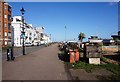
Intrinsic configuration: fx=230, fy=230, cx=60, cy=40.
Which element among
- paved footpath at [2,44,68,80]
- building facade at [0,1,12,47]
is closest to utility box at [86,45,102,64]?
paved footpath at [2,44,68,80]

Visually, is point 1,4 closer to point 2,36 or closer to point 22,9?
point 2,36

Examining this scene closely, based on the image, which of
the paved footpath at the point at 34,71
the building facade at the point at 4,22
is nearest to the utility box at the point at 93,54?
the paved footpath at the point at 34,71

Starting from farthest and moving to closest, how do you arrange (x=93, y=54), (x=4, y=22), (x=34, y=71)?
(x=4, y=22)
(x=93, y=54)
(x=34, y=71)

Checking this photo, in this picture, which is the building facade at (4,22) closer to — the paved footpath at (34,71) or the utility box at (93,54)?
the paved footpath at (34,71)

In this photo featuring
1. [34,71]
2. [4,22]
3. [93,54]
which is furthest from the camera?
[4,22]

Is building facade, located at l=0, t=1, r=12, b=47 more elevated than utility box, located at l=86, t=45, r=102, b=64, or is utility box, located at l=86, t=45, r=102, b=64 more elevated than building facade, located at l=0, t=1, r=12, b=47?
building facade, located at l=0, t=1, r=12, b=47

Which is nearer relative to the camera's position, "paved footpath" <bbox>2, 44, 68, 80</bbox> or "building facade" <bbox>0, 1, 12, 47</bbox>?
"paved footpath" <bbox>2, 44, 68, 80</bbox>

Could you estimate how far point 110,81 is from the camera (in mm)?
10180

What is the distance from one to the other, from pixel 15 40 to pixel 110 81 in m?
87.3

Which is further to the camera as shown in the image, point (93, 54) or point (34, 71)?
point (93, 54)

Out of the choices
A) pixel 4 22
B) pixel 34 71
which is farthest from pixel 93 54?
pixel 4 22

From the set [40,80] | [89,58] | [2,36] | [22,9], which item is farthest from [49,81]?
[2,36]

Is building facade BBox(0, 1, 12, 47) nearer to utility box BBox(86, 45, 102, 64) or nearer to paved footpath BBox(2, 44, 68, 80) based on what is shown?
paved footpath BBox(2, 44, 68, 80)

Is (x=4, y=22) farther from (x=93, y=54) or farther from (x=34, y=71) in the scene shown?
(x=34, y=71)
